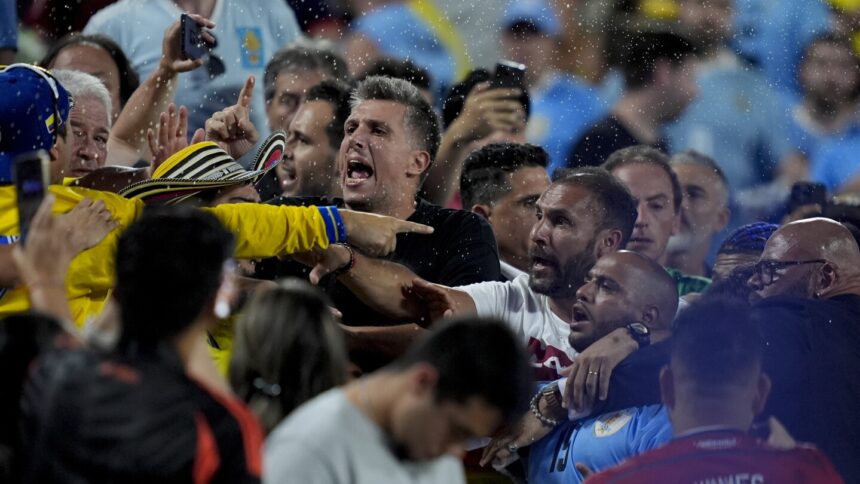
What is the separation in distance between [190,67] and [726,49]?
374 cm

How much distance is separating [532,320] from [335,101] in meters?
1.42

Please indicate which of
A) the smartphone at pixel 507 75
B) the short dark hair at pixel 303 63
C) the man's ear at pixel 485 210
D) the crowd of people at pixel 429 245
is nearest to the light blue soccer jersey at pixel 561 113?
the crowd of people at pixel 429 245

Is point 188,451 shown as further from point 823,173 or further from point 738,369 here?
point 823,173

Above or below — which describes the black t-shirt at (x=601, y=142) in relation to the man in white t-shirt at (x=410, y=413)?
below

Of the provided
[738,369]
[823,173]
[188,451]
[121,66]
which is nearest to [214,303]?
[188,451]

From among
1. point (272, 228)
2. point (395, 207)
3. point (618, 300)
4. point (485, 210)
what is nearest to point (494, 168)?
point (485, 210)

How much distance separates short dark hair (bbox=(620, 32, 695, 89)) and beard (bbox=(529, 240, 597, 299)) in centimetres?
250

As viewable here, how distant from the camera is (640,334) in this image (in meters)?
4.28

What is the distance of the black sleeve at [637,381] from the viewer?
4090mm

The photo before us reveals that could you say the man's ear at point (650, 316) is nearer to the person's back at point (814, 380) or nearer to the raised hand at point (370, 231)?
the person's back at point (814, 380)

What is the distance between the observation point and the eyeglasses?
15.6 ft

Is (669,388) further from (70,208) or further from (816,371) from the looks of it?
(70,208)

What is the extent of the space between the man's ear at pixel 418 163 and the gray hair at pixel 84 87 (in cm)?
102

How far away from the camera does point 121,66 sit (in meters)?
5.80
